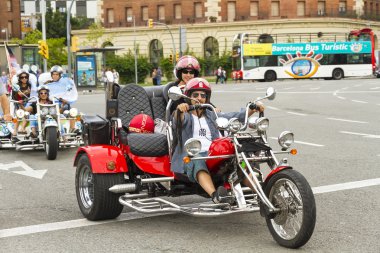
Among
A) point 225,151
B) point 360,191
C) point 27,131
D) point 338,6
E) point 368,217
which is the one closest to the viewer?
point 225,151

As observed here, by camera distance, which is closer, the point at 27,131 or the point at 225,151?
the point at 225,151

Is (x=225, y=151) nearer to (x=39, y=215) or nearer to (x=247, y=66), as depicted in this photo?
(x=39, y=215)

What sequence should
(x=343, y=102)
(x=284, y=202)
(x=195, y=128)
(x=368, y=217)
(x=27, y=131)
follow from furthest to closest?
1. (x=343, y=102)
2. (x=27, y=131)
3. (x=368, y=217)
4. (x=195, y=128)
5. (x=284, y=202)

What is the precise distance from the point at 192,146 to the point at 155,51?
7568 cm

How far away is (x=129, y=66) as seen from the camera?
76.8 m

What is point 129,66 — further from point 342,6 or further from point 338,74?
point 338,74

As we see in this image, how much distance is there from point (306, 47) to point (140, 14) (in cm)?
2913

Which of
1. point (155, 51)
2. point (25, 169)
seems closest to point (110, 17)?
point (155, 51)

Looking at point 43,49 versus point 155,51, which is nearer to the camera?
point 43,49

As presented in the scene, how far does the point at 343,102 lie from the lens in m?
26.7

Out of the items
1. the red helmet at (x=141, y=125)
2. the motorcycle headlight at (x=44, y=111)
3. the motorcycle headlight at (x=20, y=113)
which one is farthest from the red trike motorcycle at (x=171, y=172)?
the motorcycle headlight at (x=20, y=113)

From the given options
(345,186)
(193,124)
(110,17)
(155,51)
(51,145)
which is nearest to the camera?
(193,124)

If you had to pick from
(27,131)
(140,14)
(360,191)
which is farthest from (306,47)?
(360,191)

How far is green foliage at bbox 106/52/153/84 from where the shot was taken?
7694 centimetres
